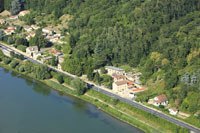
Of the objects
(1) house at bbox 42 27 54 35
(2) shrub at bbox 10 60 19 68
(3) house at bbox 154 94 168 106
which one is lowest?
(3) house at bbox 154 94 168 106

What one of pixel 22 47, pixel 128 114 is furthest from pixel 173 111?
pixel 22 47

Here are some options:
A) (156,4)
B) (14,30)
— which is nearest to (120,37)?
(156,4)

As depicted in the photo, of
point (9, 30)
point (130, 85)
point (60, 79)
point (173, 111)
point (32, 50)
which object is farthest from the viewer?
point (9, 30)

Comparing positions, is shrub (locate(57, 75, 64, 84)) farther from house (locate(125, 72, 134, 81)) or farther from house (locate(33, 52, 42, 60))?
house (locate(33, 52, 42, 60))

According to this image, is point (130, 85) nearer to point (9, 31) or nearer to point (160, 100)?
point (160, 100)

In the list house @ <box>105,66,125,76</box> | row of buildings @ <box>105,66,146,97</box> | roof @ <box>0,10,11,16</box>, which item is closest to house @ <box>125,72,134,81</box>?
row of buildings @ <box>105,66,146,97</box>

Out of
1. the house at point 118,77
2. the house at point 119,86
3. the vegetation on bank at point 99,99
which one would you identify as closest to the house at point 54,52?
the vegetation on bank at point 99,99

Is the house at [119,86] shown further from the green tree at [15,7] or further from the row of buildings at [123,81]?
the green tree at [15,7]
